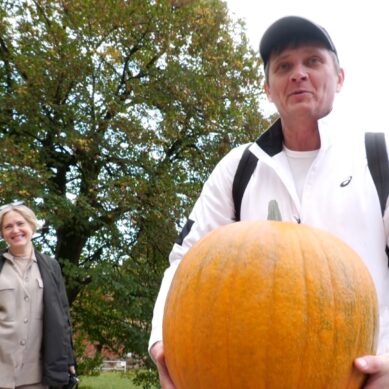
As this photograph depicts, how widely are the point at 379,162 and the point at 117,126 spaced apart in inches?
335

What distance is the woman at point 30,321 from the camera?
399 cm

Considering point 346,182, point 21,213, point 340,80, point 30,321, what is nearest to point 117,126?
point 21,213

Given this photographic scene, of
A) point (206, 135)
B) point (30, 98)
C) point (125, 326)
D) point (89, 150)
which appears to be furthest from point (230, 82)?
point (125, 326)

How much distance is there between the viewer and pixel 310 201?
176cm

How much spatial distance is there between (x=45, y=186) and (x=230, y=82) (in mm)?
4145

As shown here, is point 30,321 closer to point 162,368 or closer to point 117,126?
point 162,368

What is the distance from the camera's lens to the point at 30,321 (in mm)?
4086

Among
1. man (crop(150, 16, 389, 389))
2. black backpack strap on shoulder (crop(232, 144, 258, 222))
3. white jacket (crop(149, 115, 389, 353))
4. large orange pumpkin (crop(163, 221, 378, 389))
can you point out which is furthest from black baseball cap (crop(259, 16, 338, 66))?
large orange pumpkin (crop(163, 221, 378, 389))

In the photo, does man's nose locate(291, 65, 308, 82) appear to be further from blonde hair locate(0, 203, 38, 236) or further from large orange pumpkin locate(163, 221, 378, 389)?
blonde hair locate(0, 203, 38, 236)

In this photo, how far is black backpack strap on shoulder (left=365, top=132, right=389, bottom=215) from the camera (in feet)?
5.48

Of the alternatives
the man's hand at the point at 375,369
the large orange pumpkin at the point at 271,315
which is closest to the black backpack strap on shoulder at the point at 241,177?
the large orange pumpkin at the point at 271,315

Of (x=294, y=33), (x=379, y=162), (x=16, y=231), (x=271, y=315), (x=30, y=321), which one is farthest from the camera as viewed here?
Answer: (x=16, y=231)

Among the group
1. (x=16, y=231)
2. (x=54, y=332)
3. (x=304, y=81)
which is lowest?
(x=54, y=332)

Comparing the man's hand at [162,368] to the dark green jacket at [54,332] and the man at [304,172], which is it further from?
the dark green jacket at [54,332]
